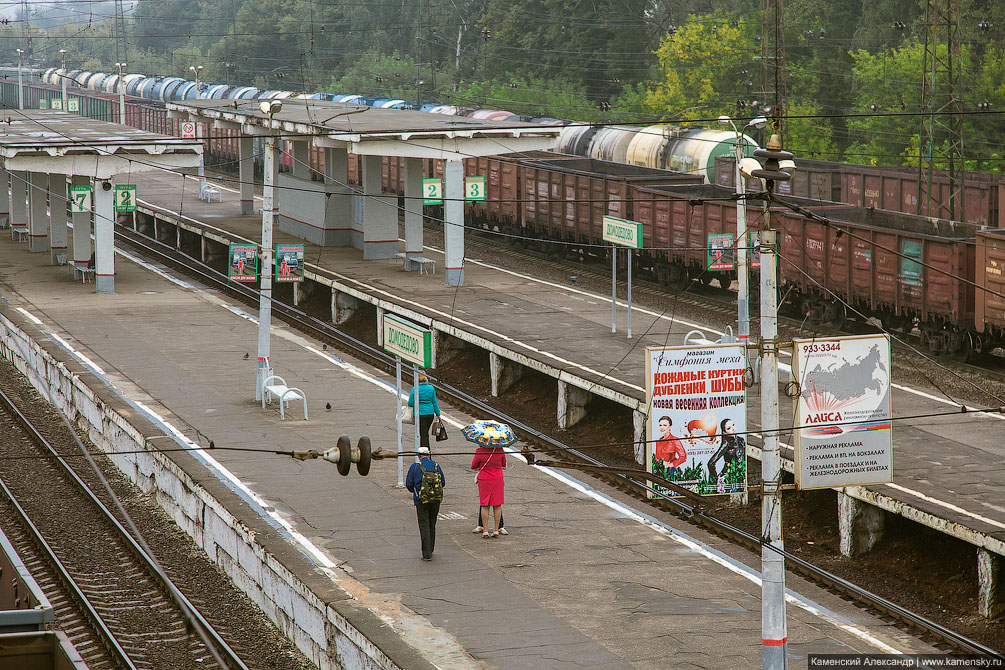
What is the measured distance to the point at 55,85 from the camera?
86500 millimetres

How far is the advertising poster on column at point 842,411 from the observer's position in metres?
10.4

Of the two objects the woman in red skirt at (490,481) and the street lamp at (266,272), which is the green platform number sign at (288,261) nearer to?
the street lamp at (266,272)

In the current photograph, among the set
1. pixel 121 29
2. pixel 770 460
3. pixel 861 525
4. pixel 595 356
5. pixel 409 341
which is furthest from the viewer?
pixel 121 29

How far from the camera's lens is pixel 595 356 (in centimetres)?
2222

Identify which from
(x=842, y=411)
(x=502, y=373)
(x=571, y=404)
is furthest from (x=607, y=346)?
(x=842, y=411)

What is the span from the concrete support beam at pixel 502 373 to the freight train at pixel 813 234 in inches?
149

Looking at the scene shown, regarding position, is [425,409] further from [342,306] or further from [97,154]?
[97,154]

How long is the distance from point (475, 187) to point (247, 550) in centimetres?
1679

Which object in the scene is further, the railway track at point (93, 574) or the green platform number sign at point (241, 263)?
the green platform number sign at point (241, 263)

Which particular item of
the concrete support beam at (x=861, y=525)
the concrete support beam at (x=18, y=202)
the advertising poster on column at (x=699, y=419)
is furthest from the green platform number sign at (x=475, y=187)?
the advertising poster on column at (x=699, y=419)

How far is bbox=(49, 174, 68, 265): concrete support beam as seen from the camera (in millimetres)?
34625

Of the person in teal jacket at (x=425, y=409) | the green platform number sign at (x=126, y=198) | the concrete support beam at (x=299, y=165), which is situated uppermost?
the concrete support beam at (x=299, y=165)

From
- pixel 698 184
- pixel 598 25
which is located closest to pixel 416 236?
pixel 698 184

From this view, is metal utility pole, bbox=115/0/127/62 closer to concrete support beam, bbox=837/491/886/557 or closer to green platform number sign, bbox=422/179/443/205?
green platform number sign, bbox=422/179/443/205
